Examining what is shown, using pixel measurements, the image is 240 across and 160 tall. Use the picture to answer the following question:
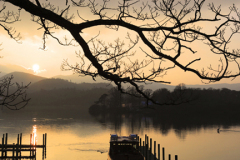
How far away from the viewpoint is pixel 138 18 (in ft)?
21.2

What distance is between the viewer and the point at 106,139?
165 ft

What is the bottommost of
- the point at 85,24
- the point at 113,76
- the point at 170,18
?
the point at 113,76

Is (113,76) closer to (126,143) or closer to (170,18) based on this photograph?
(170,18)

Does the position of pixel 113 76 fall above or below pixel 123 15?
below

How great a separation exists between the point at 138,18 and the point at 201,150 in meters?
38.6

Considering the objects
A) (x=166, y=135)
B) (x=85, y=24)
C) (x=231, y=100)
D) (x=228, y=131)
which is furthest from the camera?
(x=231, y=100)

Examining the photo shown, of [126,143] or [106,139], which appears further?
[106,139]

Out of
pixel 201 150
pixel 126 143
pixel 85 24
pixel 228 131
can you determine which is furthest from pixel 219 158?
pixel 85 24

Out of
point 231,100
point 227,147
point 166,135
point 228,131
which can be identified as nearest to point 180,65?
point 227,147

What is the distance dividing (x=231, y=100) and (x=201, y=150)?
8228cm

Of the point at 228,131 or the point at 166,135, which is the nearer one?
the point at 166,135

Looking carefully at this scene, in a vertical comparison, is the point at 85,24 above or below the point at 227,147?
above

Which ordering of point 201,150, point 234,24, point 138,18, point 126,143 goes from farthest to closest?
point 201,150 < point 126,143 < point 234,24 < point 138,18

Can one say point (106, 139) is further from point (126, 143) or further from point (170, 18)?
point (170, 18)
